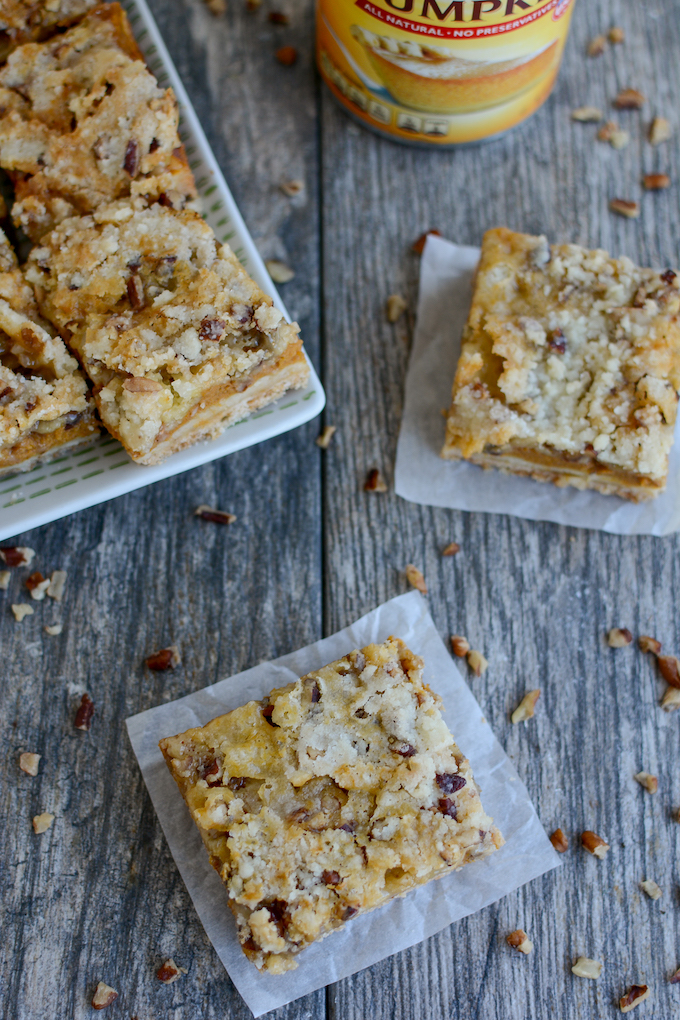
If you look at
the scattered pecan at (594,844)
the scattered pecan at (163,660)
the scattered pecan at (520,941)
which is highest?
the scattered pecan at (163,660)

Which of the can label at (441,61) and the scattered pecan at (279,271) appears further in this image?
the scattered pecan at (279,271)

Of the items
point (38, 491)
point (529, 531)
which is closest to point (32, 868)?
point (38, 491)

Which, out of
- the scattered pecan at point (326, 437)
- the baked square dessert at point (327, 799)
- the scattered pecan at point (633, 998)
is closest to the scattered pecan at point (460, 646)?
the baked square dessert at point (327, 799)

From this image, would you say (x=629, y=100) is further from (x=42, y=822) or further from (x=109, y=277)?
(x=42, y=822)

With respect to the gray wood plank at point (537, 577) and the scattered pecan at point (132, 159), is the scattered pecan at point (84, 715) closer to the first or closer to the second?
the gray wood plank at point (537, 577)

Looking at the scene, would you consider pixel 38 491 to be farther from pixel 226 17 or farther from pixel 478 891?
pixel 226 17

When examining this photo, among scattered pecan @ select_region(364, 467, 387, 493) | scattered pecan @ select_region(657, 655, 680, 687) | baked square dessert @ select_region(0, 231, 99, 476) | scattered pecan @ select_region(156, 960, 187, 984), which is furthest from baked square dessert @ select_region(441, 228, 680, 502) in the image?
scattered pecan @ select_region(156, 960, 187, 984)

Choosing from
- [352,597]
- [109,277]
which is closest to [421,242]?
[109,277]
